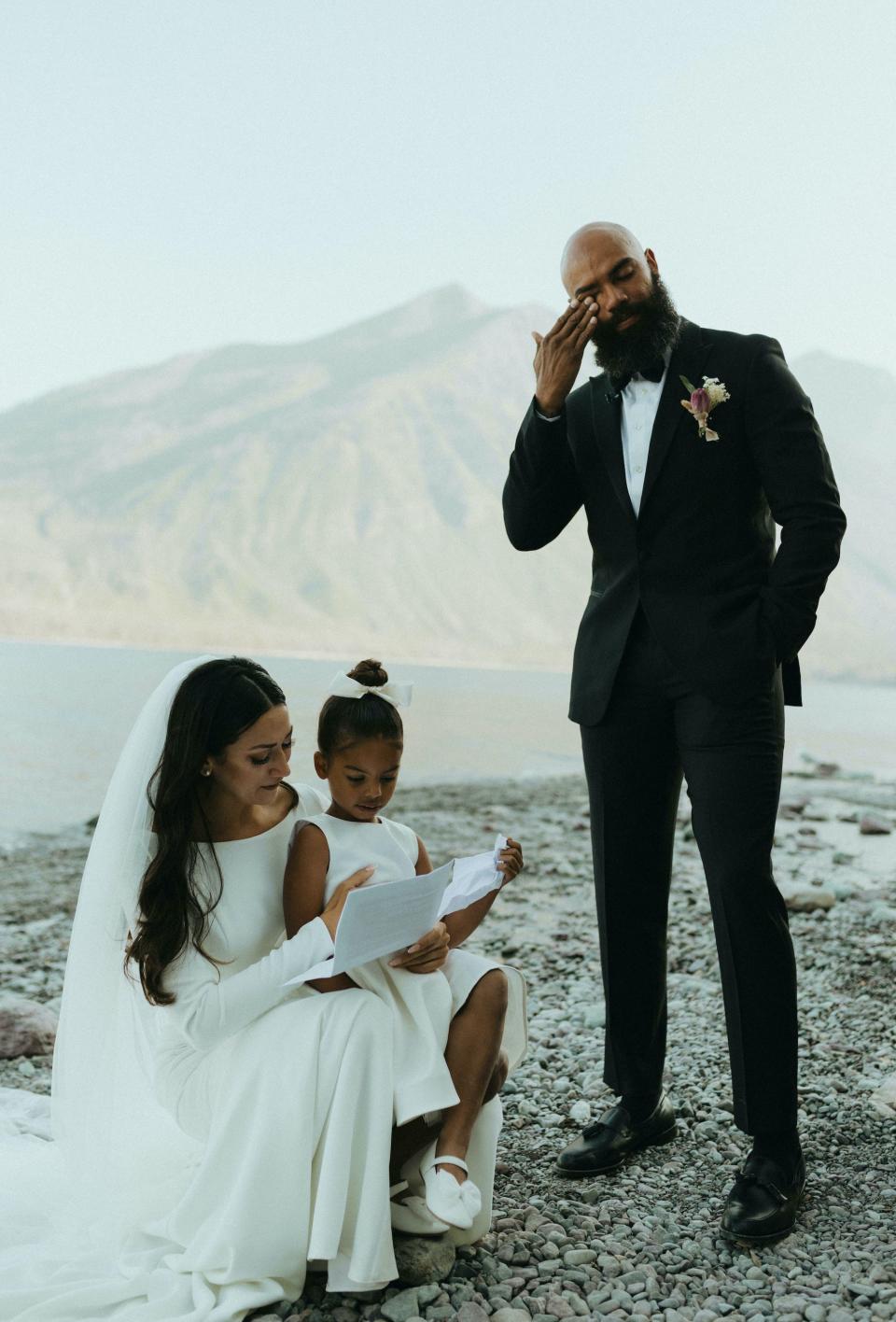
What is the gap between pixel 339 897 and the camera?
2664 millimetres

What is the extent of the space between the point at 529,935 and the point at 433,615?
316 feet

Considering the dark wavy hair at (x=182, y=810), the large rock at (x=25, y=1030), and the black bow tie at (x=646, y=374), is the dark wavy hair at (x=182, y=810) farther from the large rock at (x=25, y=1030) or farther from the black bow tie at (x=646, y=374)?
the large rock at (x=25, y=1030)

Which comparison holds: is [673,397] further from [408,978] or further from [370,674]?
[408,978]

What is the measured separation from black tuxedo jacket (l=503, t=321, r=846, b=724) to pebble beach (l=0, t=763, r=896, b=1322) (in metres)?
1.25

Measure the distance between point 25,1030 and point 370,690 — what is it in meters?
2.54

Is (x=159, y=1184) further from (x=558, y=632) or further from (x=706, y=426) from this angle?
(x=558, y=632)

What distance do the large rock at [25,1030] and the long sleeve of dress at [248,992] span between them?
2.15m

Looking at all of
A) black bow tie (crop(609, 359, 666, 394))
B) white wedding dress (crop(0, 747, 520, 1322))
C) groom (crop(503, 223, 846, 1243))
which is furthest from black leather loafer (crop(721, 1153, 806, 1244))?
black bow tie (crop(609, 359, 666, 394))

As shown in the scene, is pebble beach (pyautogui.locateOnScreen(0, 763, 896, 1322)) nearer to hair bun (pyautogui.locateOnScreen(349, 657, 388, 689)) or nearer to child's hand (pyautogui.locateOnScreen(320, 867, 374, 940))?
child's hand (pyautogui.locateOnScreen(320, 867, 374, 940))

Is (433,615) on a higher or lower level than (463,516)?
lower

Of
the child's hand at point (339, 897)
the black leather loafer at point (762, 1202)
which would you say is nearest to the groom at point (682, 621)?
the black leather loafer at point (762, 1202)

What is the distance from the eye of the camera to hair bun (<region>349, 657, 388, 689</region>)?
2.87 meters

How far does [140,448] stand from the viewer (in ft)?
465

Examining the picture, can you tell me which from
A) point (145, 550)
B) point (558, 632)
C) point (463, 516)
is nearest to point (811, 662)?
point (558, 632)
